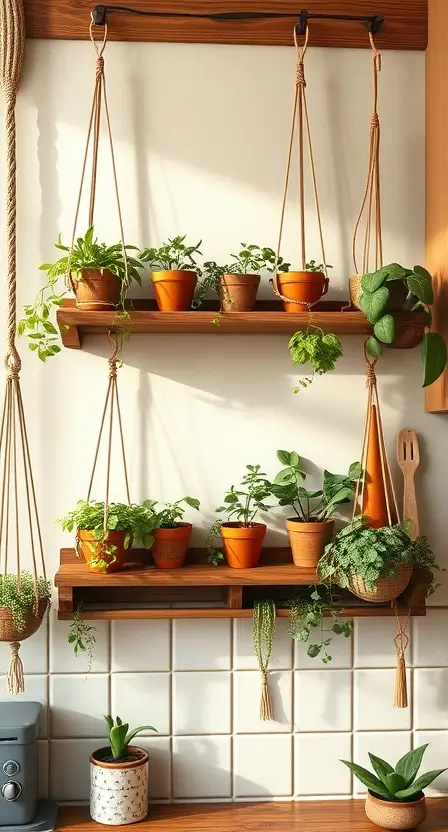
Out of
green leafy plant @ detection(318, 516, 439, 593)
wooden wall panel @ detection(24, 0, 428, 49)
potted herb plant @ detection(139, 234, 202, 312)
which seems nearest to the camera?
green leafy plant @ detection(318, 516, 439, 593)

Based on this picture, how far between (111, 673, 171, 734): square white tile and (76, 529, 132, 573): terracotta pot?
308 millimetres

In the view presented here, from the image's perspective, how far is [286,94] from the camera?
198cm

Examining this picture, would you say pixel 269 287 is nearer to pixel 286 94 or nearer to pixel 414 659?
pixel 286 94

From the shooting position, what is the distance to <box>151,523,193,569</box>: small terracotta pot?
1825 mm

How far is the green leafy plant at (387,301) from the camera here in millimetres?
1762

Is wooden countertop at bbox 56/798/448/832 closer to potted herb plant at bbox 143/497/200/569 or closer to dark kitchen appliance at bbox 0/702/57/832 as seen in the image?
dark kitchen appliance at bbox 0/702/57/832

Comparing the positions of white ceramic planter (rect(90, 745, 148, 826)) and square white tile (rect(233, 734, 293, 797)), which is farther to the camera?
square white tile (rect(233, 734, 293, 797))

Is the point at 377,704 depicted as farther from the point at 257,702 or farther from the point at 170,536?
the point at 170,536

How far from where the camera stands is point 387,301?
178 cm

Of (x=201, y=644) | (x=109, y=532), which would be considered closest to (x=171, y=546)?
(x=109, y=532)

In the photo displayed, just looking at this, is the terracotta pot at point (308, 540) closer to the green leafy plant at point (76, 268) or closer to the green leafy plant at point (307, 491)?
the green leafy plant at point (307, 491)

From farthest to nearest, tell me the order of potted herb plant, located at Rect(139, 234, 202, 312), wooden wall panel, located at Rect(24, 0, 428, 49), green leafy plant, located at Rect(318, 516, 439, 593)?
wooden wall panel, located at Rect(24, 0, 428, 49) < potted herb plant, located at Rect(139, 234, 202, 312) < green leafy plant, located at Rect(318, 516, 439, 593)

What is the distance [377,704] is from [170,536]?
66cm

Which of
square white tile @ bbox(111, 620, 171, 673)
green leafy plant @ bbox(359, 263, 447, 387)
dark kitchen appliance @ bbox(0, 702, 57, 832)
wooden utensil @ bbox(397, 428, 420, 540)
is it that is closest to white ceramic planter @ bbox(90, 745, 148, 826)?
dark kitchen appliance @ bbox(0, 702, 57, 832)
